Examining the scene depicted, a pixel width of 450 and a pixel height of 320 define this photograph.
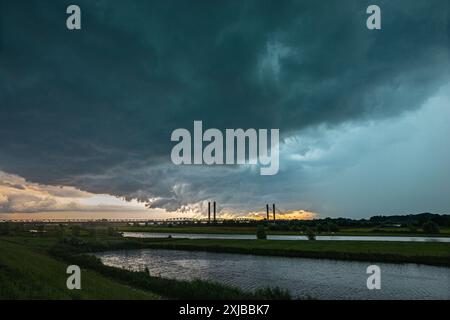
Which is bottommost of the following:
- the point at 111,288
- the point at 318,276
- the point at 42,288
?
the point at 318,276

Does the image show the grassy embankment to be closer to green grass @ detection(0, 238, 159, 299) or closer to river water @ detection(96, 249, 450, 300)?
green grass @ detection(0, 238, 159, 299)

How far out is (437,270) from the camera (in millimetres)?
49000

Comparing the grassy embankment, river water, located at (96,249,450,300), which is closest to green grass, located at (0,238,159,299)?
the grassy embankment

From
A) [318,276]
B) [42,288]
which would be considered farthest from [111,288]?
[318,276]

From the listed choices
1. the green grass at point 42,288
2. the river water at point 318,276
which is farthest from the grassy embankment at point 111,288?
the river water at point 318,276

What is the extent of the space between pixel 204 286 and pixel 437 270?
34.9 metres

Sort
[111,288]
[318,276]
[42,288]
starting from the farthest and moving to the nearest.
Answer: [318,276], [111,288], [42,288]

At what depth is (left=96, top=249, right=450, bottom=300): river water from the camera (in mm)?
36938

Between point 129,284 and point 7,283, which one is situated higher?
point 7,283

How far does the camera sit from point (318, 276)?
46.8 m

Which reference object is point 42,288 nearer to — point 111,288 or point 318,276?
point 111,288
